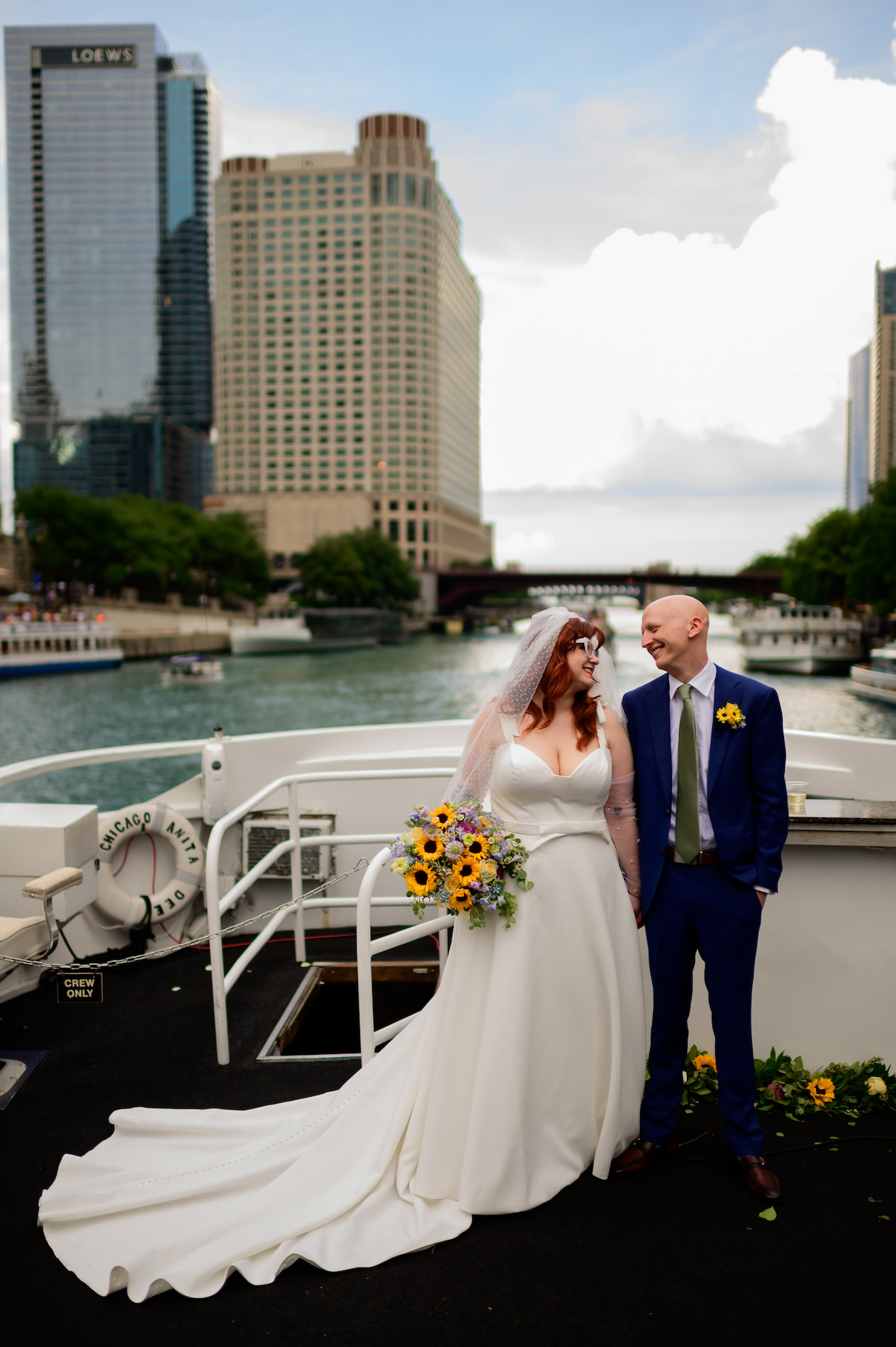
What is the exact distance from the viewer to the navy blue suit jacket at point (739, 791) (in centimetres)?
309

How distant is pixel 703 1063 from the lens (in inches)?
152

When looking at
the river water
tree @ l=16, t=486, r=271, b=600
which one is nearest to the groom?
the river water

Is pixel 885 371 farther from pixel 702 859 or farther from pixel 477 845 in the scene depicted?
pixel 477 845

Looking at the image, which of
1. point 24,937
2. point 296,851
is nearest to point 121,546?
point 296,851

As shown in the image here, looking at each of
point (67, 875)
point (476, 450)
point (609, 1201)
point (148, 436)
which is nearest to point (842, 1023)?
point (609, 1201)

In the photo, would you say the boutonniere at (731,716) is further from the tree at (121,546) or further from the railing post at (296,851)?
the tree at (121,546)

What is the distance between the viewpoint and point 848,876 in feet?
12.6

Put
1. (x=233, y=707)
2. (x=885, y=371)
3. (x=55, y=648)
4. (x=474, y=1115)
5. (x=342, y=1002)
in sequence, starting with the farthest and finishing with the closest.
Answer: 1. (x=885, y=371)
2. (x=55, y=648)
3. (x=233, y=707)
4. (x=342, y=1002)
5. (x=474, y=1115)

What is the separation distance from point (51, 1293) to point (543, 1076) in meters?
1.59

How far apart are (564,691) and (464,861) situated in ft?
2.17

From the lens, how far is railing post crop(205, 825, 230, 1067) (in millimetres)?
4031

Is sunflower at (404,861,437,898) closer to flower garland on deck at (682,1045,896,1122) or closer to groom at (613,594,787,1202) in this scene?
groom at (613,594,787,1202)

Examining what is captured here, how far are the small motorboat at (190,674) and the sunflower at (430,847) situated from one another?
137ft

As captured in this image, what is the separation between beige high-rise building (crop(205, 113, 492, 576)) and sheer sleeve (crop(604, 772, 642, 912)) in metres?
142
